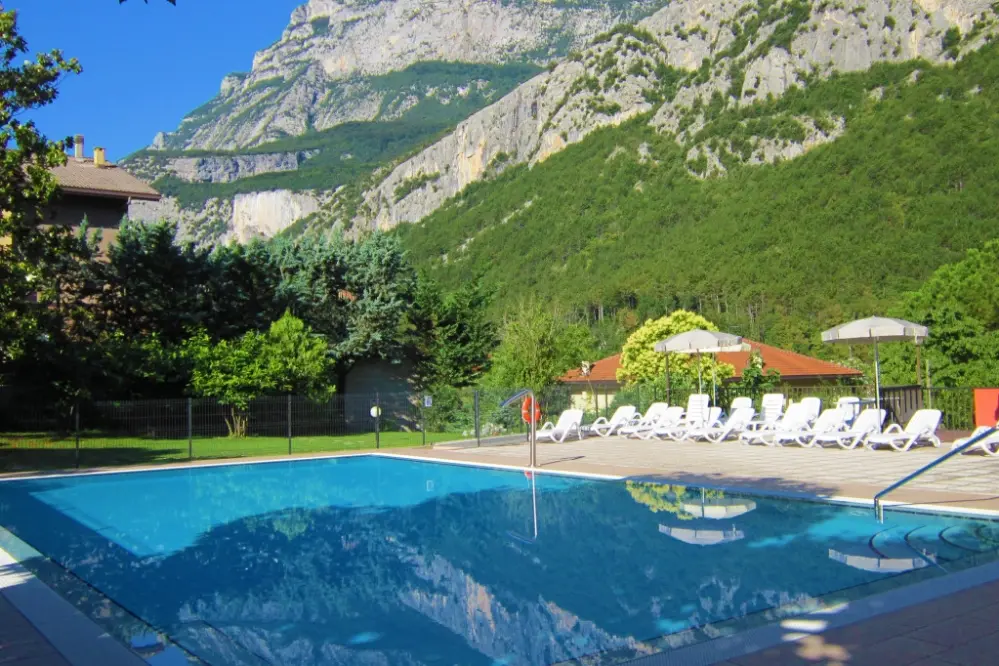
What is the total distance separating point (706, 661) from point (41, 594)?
516 centimetres

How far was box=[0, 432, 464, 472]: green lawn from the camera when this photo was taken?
1759 centimetres

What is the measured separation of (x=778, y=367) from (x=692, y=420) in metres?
19.5

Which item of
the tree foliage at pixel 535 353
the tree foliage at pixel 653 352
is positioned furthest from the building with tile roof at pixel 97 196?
the tree foliage at pixel 653 352

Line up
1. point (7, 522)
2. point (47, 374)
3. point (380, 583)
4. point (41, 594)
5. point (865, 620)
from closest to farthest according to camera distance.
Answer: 1. point (865, 620)
2. point (41, 594)
3. point (380, 583)
4. point (7, 522)
5. point (47, 374)

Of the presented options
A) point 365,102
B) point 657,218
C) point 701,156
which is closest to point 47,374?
point 657,218

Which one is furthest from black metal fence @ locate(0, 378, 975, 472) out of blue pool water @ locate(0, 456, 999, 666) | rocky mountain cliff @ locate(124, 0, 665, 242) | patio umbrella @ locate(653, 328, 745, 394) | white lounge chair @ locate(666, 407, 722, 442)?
rocky mountain cliff @ locate(124, 0, 665, 242)

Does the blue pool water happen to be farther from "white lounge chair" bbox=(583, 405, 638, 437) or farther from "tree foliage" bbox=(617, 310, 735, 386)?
"tree foliage" bbox=(617, 310, 735, 386)

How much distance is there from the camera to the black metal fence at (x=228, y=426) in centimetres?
1838

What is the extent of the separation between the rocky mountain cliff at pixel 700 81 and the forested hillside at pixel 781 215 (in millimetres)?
1044

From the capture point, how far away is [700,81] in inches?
2751

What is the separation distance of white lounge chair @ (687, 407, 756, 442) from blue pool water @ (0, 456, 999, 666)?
5221 millimetres

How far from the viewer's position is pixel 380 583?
721 cm

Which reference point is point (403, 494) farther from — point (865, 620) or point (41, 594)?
point (865, 620)

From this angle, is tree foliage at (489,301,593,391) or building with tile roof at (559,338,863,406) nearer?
tree foliage at (489,301,593,391)
